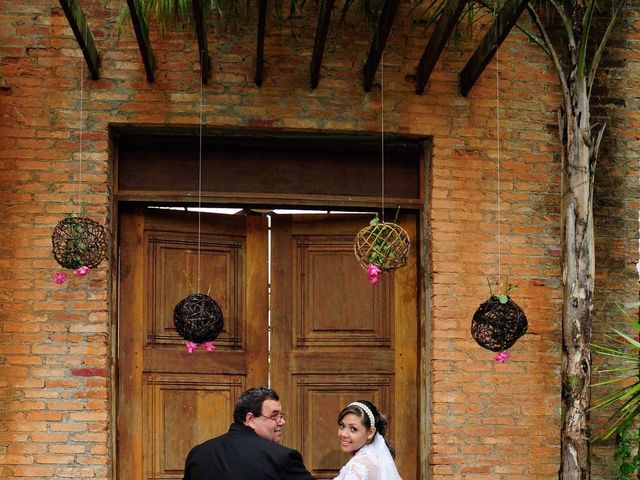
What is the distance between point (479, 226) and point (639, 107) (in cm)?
163

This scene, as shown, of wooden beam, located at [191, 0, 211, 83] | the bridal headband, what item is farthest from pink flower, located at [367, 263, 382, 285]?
wooden beam, located at [191, 0, 211, 83]

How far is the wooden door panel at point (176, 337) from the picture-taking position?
8953 mm

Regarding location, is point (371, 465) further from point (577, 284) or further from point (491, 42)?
point (491, 42)

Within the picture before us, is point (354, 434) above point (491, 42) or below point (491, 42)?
below

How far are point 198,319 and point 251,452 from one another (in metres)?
1.49

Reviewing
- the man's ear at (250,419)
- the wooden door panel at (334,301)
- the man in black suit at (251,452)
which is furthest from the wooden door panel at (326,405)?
the man's ear at (250,419)

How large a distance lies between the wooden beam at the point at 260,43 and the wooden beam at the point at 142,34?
77cm

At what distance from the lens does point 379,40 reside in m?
8.41

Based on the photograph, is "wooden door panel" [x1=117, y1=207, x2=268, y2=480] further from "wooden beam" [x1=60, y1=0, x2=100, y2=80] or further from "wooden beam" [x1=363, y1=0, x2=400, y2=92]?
"wooden beam" [x1=363, y1=0, x2=400, y2=92]

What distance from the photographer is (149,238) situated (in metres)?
9.11

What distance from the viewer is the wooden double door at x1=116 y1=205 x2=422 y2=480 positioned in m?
8.98

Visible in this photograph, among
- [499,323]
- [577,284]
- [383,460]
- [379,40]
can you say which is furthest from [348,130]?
[383,460]

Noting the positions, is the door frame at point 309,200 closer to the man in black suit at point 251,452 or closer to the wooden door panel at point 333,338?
the wooden door panel at point 333,338

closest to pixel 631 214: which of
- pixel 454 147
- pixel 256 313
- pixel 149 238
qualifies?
pixel 454 147
